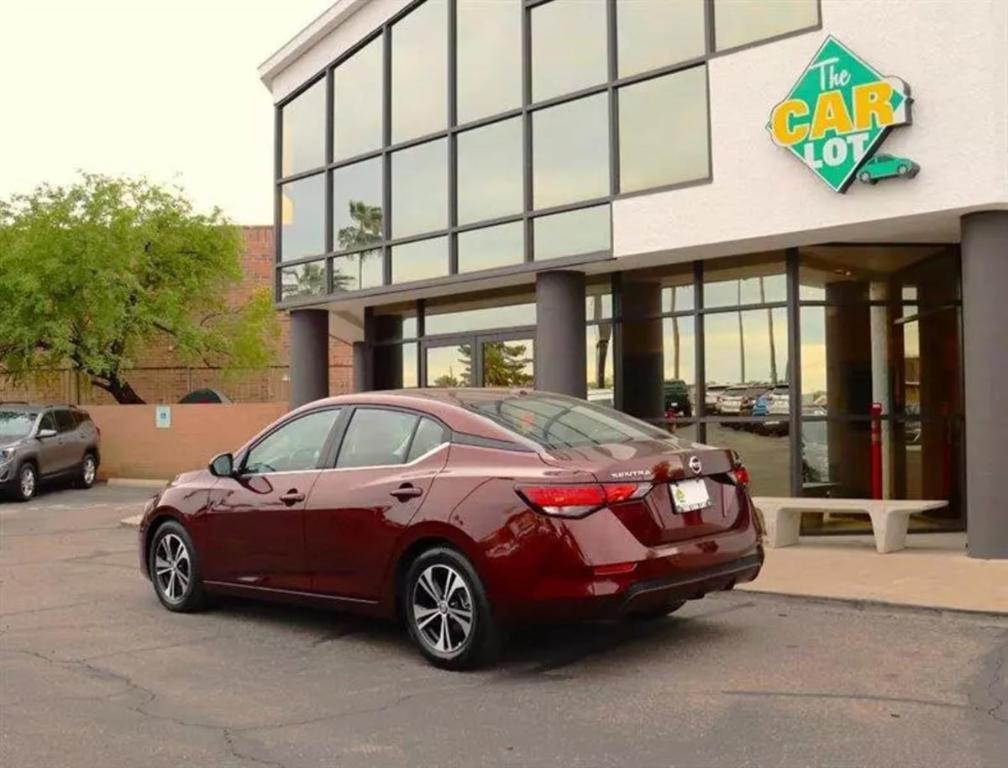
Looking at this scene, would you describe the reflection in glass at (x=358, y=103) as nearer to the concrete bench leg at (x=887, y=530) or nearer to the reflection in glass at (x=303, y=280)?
the reflection in glass at (x=303, y=280)

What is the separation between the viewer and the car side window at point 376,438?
674 centimetres

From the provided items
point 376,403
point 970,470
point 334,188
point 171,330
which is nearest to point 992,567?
point 970,470

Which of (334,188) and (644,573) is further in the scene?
(334,188)

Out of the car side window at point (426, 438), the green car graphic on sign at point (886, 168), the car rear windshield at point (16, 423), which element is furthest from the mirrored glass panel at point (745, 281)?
the car rear windshield at point (16, 423)

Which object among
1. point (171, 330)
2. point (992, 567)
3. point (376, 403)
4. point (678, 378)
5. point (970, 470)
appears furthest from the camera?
point (171, 330)

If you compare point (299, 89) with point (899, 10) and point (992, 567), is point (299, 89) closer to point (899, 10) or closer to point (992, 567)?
point (899, 10)

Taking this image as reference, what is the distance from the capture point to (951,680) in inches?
233

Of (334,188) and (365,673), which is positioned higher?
(334,188)

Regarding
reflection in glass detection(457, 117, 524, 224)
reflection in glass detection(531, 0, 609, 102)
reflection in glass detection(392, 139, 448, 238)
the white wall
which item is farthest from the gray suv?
the white wall

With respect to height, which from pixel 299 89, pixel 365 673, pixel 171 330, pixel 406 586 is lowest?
pixel 365 673

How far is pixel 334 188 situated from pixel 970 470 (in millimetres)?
10170

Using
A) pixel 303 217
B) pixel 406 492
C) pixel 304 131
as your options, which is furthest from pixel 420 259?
pixel 406 492

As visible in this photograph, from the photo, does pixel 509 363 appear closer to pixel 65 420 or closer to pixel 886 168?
pixel 886 168

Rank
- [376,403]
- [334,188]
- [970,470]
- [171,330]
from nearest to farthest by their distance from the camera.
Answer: [376,403]
[970,470]
[334,188]
[171,330]
